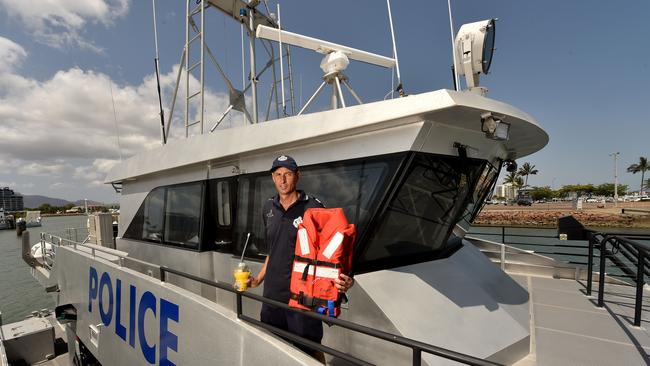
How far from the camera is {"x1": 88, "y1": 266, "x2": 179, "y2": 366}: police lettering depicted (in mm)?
3137

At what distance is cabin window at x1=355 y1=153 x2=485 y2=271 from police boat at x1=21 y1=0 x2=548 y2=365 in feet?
0.05

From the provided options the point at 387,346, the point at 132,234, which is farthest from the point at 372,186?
the point at 132,234

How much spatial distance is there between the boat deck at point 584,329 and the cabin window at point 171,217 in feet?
12.9

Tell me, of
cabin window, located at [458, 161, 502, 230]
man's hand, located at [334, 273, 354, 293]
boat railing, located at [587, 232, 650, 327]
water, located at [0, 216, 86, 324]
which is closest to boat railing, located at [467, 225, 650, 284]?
boat railing, located at [587, 232, 650, 327]

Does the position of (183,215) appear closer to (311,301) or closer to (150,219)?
(150,219)

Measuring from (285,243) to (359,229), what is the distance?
0.68 metres

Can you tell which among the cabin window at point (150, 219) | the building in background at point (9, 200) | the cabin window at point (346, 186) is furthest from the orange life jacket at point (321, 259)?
the building in background at point (9, 200)

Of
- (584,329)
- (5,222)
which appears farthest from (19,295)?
(5,222)

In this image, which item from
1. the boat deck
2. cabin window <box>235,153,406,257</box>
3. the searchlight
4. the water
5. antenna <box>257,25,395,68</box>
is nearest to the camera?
cabin window <box>235,153,406,257</box>

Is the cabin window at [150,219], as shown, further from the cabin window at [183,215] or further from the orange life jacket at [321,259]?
the orange life jacket at [321,259]

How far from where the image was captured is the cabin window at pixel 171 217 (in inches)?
159

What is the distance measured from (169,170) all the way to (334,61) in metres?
2.82

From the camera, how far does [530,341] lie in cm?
311

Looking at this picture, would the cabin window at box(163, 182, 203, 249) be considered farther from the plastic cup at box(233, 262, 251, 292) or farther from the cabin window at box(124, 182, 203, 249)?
the plastic cup at box(233, 262, 251, 292)
